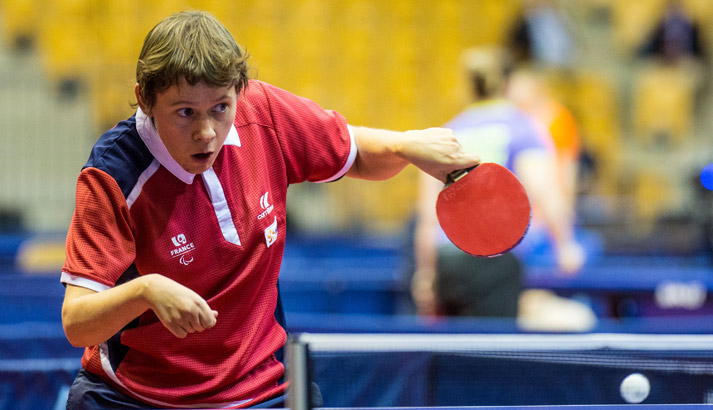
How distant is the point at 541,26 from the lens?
10.2 m

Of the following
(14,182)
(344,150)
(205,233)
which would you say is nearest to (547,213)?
(344,150)

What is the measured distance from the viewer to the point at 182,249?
2098 millimetres

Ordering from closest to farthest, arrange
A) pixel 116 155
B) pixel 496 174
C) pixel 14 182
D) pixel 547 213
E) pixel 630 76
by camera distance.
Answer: pixel 116 155
pixel 496 174
pixel 547 213
pixel 14 182
pixel 630 76

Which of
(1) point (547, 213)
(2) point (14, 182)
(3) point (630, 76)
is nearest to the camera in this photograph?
(1) point (547, 213)

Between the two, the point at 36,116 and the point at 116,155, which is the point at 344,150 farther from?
the point at 36,116

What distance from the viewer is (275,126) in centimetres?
231

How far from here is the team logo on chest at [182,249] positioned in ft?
6.86

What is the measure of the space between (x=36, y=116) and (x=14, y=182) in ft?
2.71

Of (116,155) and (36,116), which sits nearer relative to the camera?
(116,155)

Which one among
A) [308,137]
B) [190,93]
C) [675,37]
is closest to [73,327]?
[190,93]

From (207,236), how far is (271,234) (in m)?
0.19

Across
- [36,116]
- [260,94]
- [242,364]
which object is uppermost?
[36,116]

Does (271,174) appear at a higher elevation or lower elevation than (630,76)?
lower

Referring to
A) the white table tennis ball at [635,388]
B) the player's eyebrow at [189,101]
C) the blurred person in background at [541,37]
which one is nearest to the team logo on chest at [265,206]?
the player's eyebrow at [189,101]
